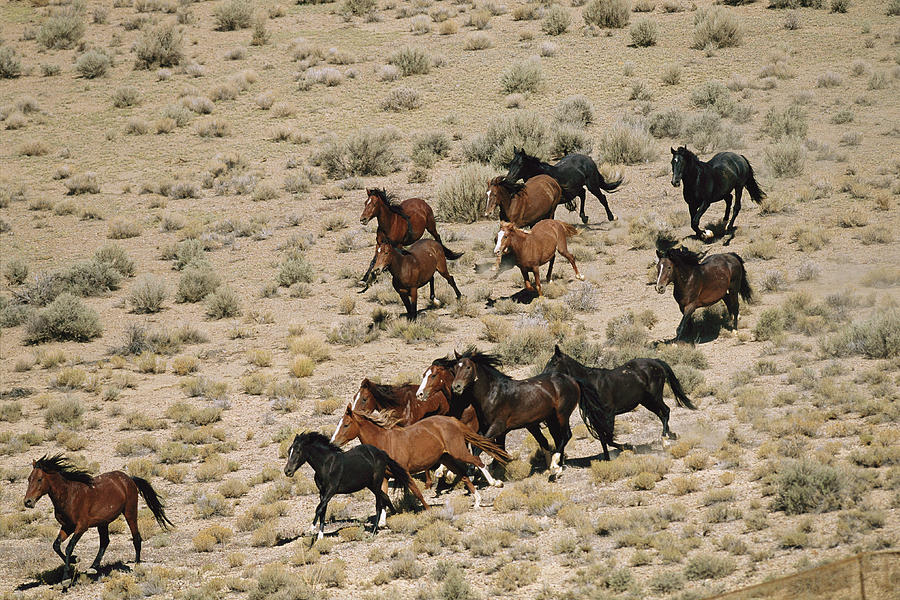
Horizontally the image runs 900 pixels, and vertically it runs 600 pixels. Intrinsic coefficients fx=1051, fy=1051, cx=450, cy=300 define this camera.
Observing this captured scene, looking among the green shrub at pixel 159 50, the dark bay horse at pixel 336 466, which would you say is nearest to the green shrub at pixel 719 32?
the green shrub at pixel 159 50

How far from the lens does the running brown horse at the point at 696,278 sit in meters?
→ 17.0

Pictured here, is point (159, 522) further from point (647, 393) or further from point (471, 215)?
point (471, 215)

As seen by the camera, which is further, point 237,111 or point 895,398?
point 237,111

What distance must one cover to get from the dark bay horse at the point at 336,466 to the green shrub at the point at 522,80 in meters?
26.0

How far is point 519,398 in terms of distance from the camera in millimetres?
12984

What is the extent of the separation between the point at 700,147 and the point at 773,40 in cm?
1202

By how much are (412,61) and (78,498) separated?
2989 centimetres

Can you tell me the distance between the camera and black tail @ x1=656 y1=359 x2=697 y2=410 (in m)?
14.0

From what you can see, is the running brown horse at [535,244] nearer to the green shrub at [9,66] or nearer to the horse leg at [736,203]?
the horse leg at [736,203]

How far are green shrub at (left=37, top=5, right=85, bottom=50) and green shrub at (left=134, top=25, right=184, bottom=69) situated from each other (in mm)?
3901

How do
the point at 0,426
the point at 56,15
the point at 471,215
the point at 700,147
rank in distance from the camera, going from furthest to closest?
the point at 56,15 → the point at 700,147 → the point at 471,215 → the point at 0,426

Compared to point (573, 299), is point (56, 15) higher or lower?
higher

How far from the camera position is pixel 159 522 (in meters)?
13.4

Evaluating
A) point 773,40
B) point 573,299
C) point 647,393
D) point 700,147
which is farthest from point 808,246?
point 773,40
